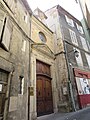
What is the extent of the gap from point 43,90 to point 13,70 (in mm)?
3225

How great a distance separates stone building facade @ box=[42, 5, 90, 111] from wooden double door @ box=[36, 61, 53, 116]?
95 cm

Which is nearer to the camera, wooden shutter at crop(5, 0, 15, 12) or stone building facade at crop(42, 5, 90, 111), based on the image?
wooden shutter at crop(5, 0, 15, 12)

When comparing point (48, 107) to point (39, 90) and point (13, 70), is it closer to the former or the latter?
point (39, 90)

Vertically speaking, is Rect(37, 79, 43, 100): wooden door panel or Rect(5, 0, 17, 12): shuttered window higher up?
Rect(5, 0, 17, 12): shuttered window

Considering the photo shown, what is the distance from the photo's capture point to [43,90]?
7.54 m

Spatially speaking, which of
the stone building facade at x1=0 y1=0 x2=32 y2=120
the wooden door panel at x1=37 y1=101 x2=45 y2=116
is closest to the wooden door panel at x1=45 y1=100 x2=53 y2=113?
the wooden door panel at x1=37 y1=101 x2=45 y2=116

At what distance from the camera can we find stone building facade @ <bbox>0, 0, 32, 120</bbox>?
4.43 meters

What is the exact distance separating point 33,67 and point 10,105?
124 inches

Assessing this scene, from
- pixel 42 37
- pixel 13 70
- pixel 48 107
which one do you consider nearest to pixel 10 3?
pixel 13 70

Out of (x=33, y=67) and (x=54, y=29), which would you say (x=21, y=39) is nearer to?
(x=33, y=67)

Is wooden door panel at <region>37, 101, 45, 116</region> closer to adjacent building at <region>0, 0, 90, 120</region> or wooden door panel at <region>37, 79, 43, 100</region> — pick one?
adjacent building at <region>0, 0, 90, 120</region>

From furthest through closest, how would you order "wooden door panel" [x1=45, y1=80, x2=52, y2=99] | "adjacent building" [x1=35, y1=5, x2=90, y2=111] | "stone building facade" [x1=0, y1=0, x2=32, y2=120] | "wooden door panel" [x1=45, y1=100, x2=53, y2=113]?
"adjacent building" [x1=35, y1=5, x2=90, y2=111], "wooden door panel" [x1=45, y1=80, x2=52, y2=99], "wooden door panel" [x1=45, y1=100, x2=53, y2=113], "stone building facade" [x1=0, y1=0, x2=32, y2=120]

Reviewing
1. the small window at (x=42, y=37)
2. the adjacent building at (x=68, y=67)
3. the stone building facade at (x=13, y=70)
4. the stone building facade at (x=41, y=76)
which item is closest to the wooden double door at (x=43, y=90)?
the stone building facade at (x=41, y=76)

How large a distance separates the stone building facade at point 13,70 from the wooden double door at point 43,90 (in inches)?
50.4
